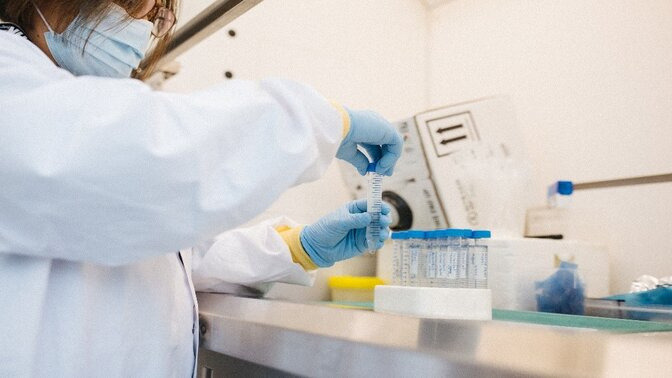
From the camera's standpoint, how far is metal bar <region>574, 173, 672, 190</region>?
1372 mm

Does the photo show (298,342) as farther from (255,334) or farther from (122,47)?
(122,47)

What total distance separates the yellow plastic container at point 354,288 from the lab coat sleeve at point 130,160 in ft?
2.85

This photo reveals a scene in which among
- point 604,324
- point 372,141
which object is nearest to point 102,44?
point 372,141

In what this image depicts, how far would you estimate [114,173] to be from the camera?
56 centimetres

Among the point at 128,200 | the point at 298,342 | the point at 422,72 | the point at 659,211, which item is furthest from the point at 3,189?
the point at 422,72

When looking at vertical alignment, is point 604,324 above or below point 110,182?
below

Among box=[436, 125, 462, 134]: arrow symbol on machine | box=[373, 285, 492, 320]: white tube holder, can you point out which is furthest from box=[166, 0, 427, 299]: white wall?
box=[373, 285, 492, 320]: white tube holder

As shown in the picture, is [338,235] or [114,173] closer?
[114,173]

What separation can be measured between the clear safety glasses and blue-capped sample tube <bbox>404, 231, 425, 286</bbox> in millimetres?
559

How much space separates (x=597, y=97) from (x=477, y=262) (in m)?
0.90

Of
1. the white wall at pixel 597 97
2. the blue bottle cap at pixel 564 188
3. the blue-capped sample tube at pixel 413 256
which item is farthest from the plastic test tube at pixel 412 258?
the white wall at pixel 597 97

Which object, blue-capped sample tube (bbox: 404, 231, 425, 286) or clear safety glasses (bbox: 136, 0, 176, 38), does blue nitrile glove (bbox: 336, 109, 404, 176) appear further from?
clear safety glasses (bbox: 136, 0, 176, 38)

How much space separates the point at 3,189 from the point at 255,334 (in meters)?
0.40

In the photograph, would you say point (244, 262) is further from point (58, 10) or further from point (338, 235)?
point (58, 10)
